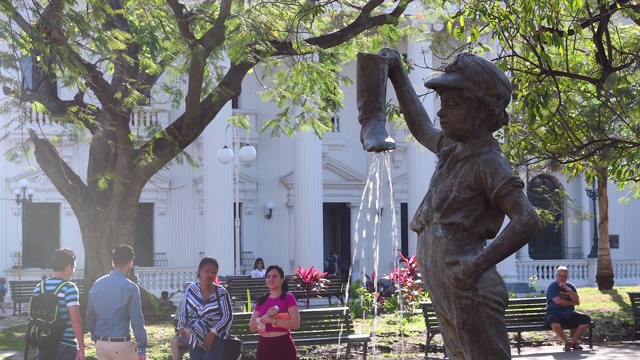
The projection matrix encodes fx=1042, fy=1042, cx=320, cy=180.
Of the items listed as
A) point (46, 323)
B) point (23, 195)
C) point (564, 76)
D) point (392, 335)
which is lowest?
point (392, 335)

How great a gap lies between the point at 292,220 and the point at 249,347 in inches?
770

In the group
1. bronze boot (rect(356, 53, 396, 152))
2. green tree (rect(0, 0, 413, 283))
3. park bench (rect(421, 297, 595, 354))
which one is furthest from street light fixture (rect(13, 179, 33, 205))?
bronze boot (rect(356, 53, 396, 152))

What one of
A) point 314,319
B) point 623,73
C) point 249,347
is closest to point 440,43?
point 623,73

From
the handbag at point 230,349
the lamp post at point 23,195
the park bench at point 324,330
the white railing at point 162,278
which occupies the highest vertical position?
the lamp post at point 23,195

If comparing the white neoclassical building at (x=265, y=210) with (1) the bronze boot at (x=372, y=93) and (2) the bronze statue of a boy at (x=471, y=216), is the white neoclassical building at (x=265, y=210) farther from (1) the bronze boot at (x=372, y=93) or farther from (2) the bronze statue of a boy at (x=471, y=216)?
(2) the bronze statue of a boy at (x=471, y=216)

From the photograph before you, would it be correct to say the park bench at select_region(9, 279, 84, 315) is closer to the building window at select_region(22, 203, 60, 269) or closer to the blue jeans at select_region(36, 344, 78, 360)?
the building window at select_region(22, 203, 60, 269)

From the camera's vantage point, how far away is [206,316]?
8336 millimetres

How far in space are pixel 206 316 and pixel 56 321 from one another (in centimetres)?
117

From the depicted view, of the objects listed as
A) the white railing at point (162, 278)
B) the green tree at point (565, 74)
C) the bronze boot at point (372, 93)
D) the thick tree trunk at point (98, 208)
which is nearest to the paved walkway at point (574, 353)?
the green tree at point (565, 74)

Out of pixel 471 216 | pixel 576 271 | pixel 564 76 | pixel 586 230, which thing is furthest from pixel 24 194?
pixel 471 216

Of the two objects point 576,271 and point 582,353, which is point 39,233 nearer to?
point 576,271

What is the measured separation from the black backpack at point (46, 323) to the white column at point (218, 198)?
19534 millimetres

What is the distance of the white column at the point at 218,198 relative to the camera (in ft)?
A: 91.0

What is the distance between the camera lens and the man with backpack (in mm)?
7941
